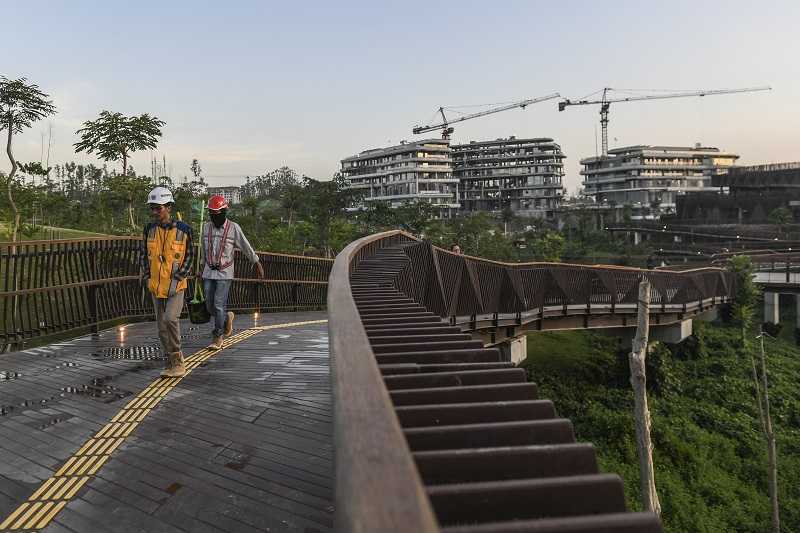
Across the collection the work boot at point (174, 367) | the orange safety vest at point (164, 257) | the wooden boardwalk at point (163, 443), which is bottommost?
the wooden boardwalk at point (163, 443)

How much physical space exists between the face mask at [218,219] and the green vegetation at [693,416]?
13.5m

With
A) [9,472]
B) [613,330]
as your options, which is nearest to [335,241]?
[613,330]

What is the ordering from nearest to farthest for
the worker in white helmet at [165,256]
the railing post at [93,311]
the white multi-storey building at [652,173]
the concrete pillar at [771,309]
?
the worker in white helmet at [165,256]
the railing post at [93,311]
the concrete pillar at [771,309]
the white multi-storey building at [652,173]

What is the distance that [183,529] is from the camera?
3.12m

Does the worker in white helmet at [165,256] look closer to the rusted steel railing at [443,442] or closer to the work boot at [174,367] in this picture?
the work boot at [174,367]

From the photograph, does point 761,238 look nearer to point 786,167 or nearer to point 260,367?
point 786,167

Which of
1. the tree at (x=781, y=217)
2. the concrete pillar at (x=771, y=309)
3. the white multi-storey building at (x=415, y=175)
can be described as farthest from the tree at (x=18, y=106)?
the white multi-storey building at (x=415, y=175)

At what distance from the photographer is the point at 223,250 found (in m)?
6.90

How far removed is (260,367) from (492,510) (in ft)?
18.4

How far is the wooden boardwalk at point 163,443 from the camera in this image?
3.30 meters

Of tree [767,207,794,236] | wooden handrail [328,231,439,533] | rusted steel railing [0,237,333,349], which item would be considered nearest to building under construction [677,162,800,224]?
tree [767,207,794,236]

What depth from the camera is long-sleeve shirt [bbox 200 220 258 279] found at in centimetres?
688

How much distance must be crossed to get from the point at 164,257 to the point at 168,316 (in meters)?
0.68

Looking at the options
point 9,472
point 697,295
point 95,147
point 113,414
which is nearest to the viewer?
point 9,472
